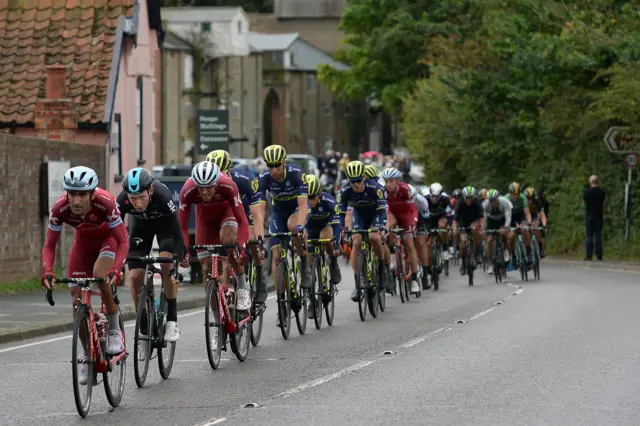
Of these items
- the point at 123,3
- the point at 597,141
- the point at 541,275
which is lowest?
the point at 541,275

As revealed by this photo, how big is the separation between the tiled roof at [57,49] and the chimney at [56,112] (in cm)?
39

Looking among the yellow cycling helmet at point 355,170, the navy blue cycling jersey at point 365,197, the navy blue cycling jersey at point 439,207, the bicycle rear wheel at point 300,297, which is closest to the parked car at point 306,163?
the navy blue cycling jersey at point 439,207

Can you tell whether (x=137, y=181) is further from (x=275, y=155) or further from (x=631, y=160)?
(x=631, y=160)

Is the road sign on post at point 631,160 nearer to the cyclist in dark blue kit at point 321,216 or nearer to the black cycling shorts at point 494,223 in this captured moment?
the black cycling shorts at point 494,223

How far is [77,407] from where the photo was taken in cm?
1056

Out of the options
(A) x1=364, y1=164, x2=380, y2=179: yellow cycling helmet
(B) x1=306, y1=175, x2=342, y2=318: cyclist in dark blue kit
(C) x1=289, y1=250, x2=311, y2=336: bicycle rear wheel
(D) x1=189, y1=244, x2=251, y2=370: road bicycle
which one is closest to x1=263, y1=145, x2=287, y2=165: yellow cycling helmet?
(C) x1=289, y1=250, x2=311, y2=336: bicycle rear wheel

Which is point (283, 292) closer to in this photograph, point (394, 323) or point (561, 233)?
point (394, 323)

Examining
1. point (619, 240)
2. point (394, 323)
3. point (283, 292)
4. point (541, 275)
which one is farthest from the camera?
point (619, 240)

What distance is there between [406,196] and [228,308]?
9.52m

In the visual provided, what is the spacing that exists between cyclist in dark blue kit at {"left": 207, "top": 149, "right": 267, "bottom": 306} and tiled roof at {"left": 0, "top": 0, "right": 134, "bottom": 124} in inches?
574

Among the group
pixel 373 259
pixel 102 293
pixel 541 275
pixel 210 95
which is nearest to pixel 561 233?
pixel 541 275

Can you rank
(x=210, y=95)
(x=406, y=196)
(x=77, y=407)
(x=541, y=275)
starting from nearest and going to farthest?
(x=77, y=407) → (x=406, y=196) → (x=541, y=275) → (x=210, y=95)

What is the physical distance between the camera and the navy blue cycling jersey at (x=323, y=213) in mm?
19703

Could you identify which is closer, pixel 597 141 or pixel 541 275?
pixel 541 275
